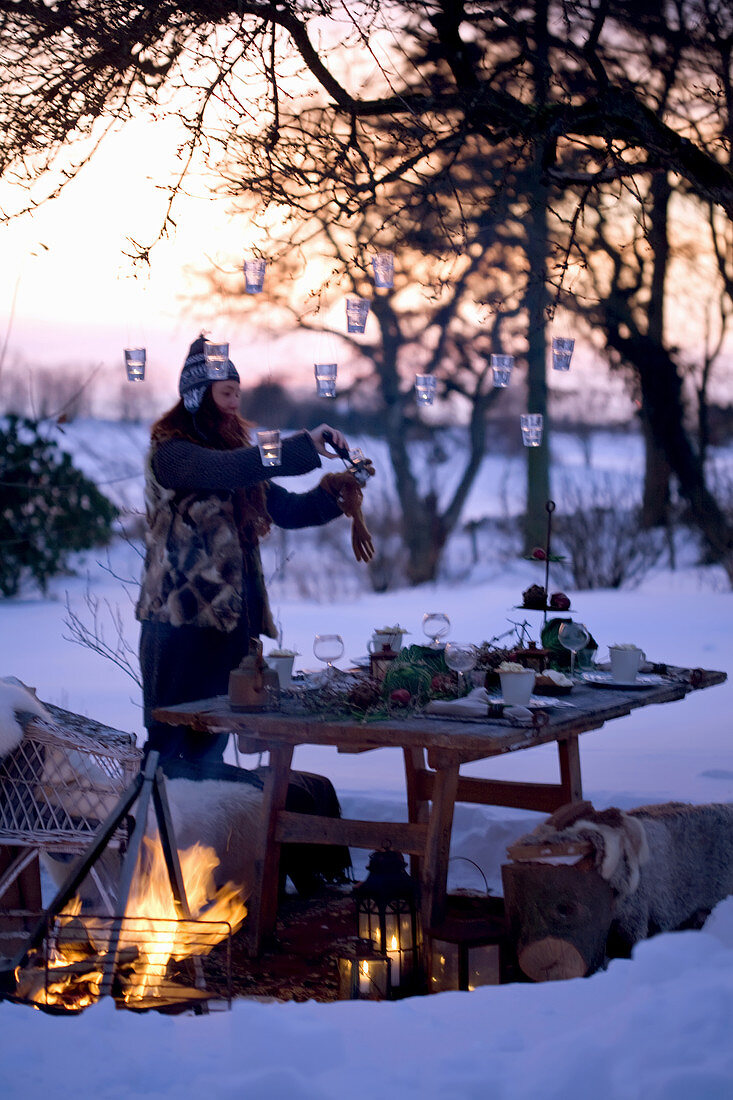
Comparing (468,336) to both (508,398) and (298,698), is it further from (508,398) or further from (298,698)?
(298,698)

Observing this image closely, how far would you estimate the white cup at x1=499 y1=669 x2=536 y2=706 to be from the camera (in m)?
3.38

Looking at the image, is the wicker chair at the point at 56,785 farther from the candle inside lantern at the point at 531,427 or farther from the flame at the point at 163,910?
the candle inside lantern at the point at 531,427

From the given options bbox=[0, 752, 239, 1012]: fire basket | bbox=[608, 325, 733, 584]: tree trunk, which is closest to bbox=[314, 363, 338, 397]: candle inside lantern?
bbox=[0, 752, 239, 1012]: fire basket

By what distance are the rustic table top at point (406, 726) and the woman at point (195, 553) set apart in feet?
1.37

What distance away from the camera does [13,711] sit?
3430 mm

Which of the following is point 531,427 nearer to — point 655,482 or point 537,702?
point 537,702

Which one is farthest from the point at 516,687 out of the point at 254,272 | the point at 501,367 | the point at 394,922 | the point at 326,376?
the point at 254,272

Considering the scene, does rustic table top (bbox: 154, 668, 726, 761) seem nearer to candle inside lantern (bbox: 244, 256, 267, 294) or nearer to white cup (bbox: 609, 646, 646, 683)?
white cup (bbox: 609, 646, 646, 683)

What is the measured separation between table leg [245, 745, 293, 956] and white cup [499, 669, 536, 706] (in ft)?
2.31

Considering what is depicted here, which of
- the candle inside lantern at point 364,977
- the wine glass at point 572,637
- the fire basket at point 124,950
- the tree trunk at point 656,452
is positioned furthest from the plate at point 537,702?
the tree trunk at point 656,452

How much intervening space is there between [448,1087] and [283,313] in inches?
479

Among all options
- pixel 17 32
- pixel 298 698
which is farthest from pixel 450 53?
pixel 298 698

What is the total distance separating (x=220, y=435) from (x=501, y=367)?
3.46 ft

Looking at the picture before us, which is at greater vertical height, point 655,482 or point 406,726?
point 655,482
